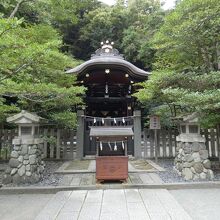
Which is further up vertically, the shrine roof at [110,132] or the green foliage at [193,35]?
the green foliage at [193,35]

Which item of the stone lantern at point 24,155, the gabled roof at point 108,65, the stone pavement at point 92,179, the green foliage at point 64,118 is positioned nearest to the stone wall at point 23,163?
the stone lantern at point 24,155

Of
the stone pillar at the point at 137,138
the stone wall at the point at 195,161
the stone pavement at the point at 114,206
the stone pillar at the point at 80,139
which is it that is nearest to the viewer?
the stone pavement at the point at 114,206

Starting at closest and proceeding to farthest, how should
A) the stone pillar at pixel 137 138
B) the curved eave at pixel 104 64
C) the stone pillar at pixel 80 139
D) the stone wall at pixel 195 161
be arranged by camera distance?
the stone wall at pixel 195 161 < the stone pillar at pixel 80 139 < the stone pillar at pixel 137 138 < the curved eave at pixel 104 64

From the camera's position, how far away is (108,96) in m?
13.0

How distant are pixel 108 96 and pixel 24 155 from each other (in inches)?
282

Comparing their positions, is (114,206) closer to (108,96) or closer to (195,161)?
(195,161)

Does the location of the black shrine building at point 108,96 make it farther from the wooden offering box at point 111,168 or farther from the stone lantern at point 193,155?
the stone lantern at point 193,155

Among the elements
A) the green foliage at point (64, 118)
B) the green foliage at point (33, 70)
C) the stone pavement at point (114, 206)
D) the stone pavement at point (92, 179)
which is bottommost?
the stone pavement at point (114, 206)

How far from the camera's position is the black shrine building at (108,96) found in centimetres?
1035

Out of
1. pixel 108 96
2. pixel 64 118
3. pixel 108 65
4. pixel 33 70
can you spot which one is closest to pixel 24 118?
pixel 33 70

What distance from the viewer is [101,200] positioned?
5.04 meters

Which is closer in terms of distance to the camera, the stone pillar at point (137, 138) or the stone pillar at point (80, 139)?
the stone pillar at point (80, 139)

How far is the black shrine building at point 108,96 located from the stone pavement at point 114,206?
4.01 m

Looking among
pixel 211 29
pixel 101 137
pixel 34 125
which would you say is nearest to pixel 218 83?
pixel 211 29
